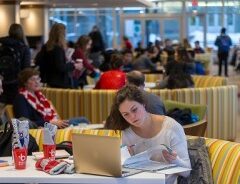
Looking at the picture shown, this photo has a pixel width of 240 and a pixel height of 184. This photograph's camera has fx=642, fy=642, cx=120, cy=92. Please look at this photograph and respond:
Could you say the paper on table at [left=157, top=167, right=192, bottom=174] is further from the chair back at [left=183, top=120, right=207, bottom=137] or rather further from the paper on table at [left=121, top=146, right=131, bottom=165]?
the chair back at [left=183, top=120, right=207, bottom=137]

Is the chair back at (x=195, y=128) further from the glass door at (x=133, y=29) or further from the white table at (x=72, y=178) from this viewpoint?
the glass door at (x=133, y=29)

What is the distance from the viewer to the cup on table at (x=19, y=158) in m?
3.98

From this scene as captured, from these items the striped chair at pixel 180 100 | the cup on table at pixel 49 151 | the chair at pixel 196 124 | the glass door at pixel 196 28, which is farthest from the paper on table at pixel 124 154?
the glass door at pixel 196 28

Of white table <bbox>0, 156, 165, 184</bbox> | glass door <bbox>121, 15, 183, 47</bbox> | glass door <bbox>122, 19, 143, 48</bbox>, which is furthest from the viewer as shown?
glass door <bbox>122, 19, 143, 48</bbox>

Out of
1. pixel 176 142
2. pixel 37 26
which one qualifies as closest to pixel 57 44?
pixel 176 142

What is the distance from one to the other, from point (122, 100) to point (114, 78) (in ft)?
15.3

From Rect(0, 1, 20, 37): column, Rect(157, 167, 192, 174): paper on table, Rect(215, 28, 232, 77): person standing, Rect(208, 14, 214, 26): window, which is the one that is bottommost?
Rect(215, 28, 232, 77): person standing

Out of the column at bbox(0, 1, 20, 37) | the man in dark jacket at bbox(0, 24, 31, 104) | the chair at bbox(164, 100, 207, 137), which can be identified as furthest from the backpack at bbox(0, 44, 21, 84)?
the chair at bbox(164, 100, 207, 137)

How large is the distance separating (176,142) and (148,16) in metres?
23.3

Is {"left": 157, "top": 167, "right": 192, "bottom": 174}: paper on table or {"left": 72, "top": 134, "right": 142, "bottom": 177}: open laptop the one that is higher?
{"left": 72, "top": 134, "right": 142, "bottom": 177}: open laptop

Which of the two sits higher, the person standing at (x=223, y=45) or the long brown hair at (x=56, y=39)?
the long brown hair at (x=56, y=39)

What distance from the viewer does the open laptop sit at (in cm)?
369

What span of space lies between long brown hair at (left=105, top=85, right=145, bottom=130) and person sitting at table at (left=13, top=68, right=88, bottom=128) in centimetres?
195

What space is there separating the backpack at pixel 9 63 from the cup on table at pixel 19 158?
15.6ft
